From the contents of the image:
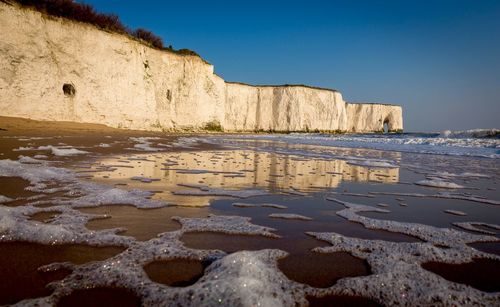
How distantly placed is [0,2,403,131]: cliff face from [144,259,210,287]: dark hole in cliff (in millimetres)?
17745

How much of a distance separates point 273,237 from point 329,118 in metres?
52.6

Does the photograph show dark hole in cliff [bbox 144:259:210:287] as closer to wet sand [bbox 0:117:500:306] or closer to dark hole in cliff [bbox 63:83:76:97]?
wet sand [bbox 0:117:500:306]

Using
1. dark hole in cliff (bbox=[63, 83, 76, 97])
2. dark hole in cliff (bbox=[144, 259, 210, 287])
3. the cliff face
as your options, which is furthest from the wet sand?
dark hole in cliff (bbox=[63, 83, 76, 97])

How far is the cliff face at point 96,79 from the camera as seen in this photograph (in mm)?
15527

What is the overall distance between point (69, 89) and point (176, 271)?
20071 mm

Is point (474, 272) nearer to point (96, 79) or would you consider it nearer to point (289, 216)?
point (289, 216)

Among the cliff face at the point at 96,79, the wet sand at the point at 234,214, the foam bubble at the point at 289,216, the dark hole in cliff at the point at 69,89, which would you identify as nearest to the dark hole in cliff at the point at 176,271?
the wet sand at the point at 234,214

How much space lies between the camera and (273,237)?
6.39 ft

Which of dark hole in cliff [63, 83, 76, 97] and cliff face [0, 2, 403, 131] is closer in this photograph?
cliff face [0, 2, 403, 131]

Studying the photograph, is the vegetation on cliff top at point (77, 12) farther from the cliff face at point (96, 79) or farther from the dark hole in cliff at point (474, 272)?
the dark hole in cliff at point (474, 272)

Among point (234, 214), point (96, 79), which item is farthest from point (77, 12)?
point (234, 214)

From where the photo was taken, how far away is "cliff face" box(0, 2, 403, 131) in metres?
15.5

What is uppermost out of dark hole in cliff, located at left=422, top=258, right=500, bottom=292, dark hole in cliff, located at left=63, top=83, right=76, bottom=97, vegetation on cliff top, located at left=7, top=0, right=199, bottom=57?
vegetation on cliff top, located at left=7, top=0, right=199, bottom=57

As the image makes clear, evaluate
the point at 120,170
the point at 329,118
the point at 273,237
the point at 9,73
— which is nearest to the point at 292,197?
the point at 273,237
